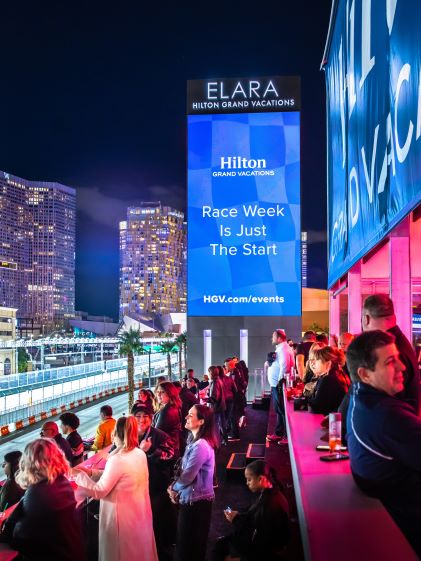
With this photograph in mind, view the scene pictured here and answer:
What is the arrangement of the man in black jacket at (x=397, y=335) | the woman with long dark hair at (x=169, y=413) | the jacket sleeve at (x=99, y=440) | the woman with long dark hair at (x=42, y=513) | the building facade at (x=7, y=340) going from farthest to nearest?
1. the building facade at (x=7, y=340)
2. the jacket sleeve at (x=99, y=440)
3. the woman with long dark hair at (x=169, y=413)
4. the woman with long dark hair at (x=42, y=513)
5. the man in black jacket at (x=397, y=335)

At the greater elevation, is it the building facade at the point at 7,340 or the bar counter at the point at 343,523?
the bar counter at the point at 343,523

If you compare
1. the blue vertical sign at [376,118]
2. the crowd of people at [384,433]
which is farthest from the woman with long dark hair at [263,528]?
the blue vertical sign at [376,118]

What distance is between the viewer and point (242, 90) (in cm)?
2080

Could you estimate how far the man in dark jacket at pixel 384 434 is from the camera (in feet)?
6.59

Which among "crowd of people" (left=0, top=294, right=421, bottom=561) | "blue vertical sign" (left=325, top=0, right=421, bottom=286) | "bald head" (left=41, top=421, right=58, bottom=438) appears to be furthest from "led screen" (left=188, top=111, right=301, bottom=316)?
"bald head" (left=41, top=421, right=58, bottom=438)

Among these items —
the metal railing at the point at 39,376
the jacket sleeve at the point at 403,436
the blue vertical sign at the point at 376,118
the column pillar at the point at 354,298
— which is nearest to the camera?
the jacket sleeve at the point at 403,436

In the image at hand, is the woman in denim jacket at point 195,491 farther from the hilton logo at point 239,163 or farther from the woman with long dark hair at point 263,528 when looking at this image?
the hilton logo at point 239,163

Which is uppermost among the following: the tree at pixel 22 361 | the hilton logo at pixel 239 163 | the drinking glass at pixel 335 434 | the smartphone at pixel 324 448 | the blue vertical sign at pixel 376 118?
the hilton logo at pixel 239 163

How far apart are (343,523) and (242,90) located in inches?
798

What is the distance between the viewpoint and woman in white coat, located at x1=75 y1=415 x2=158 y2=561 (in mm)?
3770

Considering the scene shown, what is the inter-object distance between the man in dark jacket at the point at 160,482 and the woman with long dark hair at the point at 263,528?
1.67m

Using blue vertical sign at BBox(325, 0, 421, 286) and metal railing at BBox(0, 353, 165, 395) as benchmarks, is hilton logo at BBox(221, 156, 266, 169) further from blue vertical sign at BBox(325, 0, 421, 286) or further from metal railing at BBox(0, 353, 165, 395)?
metal railing at BBox(0, 353, 165, 395)

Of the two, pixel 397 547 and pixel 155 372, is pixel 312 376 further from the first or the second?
pixel 155 372

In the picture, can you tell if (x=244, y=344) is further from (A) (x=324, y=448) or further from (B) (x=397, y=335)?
(B) (x=397, y=335)
